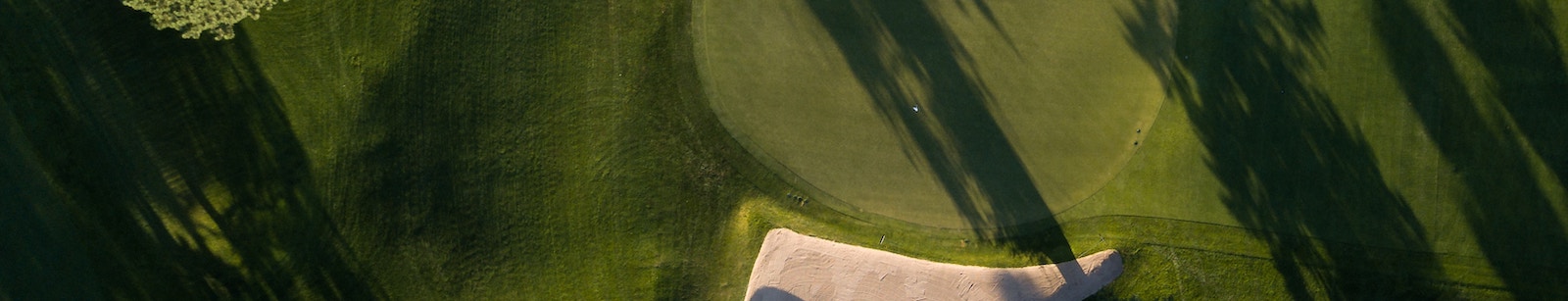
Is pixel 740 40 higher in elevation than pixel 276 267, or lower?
lower

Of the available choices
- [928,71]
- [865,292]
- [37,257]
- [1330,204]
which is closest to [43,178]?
[37,257]

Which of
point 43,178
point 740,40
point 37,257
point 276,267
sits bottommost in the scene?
point 740,40

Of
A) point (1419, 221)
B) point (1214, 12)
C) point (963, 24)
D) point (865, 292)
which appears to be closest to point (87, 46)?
point (865, 292)

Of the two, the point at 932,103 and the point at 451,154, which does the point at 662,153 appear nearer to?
the point at 451,154

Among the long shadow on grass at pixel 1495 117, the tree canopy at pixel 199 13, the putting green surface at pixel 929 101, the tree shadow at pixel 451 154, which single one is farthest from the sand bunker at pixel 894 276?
the tree canopy at pixel 199 13

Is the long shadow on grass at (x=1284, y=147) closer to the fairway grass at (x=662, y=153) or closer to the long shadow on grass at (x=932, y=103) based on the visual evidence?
the fairway grass at (x=662, y=153)

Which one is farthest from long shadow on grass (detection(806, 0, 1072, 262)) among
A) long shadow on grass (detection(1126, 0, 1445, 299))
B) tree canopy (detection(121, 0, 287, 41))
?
tree canopy (detection(121, 0, 287, 41))

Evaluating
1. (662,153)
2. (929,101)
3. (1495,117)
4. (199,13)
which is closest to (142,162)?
(199,13)

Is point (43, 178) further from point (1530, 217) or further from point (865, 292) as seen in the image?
point (1530, 217)
